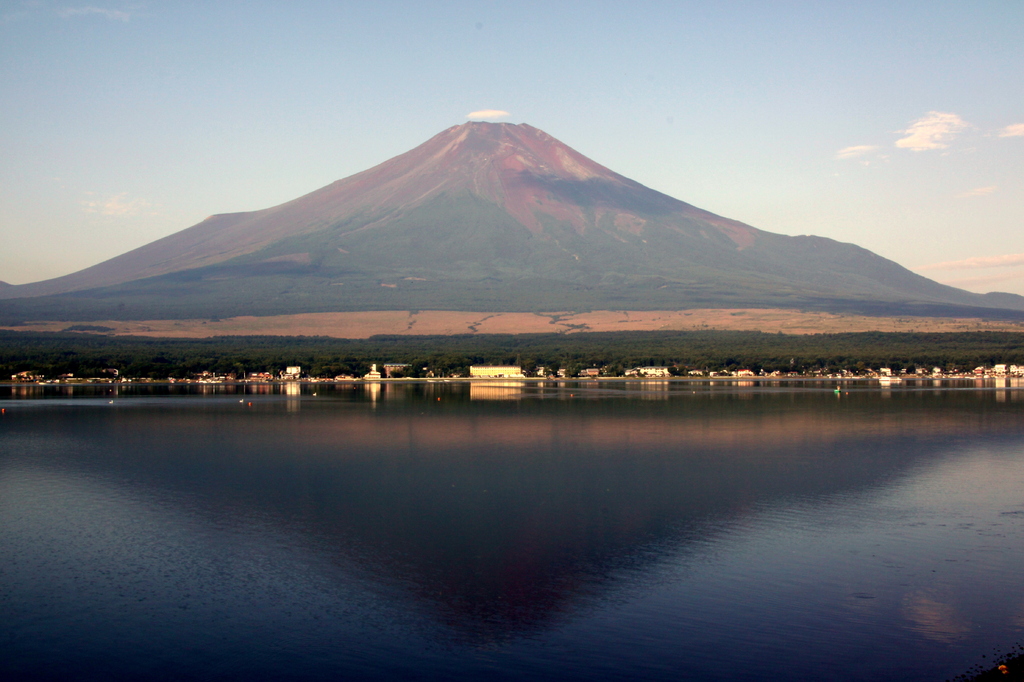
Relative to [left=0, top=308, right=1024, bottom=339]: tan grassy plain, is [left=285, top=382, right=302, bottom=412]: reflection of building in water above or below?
below

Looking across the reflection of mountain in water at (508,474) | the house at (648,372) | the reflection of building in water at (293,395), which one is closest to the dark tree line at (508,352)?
the house at (648,372)

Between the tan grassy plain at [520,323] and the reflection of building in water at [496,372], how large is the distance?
123ft

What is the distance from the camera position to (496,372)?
292ft

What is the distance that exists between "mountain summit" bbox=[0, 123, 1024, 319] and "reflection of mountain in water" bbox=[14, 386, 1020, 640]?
332ft

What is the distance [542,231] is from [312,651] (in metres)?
167

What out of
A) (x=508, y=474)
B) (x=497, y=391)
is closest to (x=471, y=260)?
(x=497, y=391)

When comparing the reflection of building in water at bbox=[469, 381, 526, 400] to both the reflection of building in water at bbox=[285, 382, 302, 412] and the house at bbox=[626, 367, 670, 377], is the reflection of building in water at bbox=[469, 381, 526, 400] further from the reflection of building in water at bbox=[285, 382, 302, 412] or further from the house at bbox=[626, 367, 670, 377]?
the house at bbox=[626, 367, 670, 377]

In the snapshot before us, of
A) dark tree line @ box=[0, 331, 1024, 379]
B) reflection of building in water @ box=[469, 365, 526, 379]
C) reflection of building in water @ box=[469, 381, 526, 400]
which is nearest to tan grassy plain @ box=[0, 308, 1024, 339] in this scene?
dark tree line @ box=[0, 331, 1024, 379]

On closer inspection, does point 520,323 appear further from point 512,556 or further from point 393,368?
point 512,556

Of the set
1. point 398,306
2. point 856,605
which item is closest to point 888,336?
point 398,306

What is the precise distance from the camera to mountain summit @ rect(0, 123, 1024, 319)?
149125 mm

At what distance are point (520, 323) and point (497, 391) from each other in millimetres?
66443

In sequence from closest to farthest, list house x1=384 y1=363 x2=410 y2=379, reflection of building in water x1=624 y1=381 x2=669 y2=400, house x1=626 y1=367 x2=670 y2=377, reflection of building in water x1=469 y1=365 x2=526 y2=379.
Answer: reflection of building in water x1=624 y1=381 x2=669 y2=400 < house x1=384 y1=363 x2=410 y2=379 < reflection of building in water x1=469 y1=365 x2=526 y2=379 < house x1=626 y1=367 x2=670 y2=377

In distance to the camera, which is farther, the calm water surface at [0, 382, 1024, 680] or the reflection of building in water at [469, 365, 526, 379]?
the reflection of building in water at [469, 365, 526, 379]
